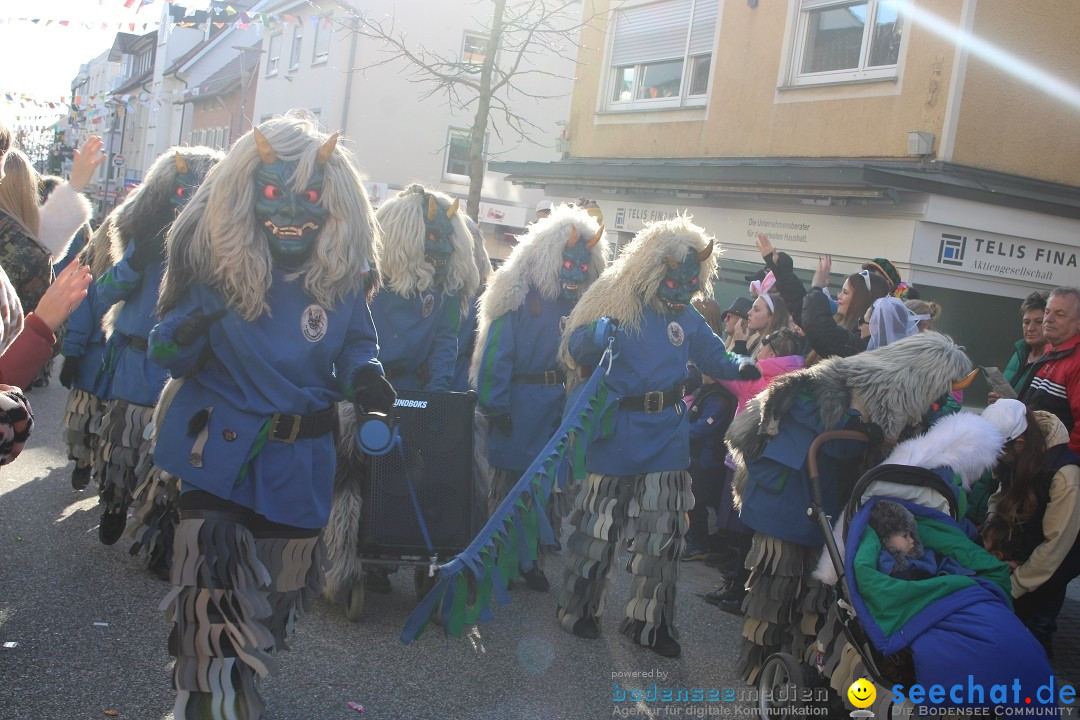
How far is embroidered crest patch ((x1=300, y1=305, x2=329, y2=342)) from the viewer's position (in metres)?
3.57

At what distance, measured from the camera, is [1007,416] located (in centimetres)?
474

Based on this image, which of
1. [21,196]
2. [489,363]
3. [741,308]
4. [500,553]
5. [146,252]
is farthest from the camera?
[741,308]

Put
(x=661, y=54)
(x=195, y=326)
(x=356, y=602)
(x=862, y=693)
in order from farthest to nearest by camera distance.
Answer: (x=661, y=54) < (x=356, y=602) < (x=862, y=693) < (x=195, y=326)

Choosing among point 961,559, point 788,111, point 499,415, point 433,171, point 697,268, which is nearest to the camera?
point 961,559

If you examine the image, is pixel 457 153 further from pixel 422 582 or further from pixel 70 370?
pixel 422 582

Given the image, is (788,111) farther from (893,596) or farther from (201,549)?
(201,549)

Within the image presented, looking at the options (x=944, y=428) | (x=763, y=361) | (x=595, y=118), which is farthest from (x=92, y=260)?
(x=595, y=118)

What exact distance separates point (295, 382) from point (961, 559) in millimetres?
2484

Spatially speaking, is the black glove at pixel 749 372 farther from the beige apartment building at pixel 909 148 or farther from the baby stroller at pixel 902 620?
the beige apartment building at pixel 909 148

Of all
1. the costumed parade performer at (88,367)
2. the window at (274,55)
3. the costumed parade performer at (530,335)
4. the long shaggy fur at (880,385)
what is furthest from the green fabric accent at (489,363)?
the window at (274,55)

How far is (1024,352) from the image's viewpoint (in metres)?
7.54

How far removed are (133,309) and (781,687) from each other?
3894 mm

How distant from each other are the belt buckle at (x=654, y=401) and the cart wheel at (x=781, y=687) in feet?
4.75

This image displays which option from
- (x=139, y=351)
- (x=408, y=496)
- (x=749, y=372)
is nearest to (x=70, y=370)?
(x=139, y=351)
